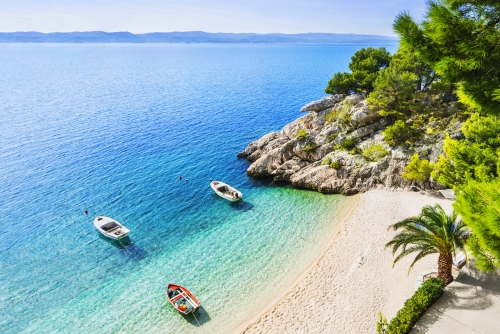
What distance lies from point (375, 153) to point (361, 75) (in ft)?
58.0

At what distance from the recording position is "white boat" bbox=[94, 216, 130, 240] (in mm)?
29016

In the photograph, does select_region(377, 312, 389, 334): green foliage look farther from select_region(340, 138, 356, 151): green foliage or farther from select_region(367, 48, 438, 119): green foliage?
select_region(367, 48, 438, 119): green foliage

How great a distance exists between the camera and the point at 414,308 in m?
16.3

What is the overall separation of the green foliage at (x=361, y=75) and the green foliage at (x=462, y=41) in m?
38.4

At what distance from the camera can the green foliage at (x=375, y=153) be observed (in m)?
35.4

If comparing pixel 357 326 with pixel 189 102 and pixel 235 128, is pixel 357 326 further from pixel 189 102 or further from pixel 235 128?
pixel 189 102

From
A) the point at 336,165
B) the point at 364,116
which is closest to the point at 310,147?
the point at 336,165

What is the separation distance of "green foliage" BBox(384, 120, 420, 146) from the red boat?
28484 millimetres

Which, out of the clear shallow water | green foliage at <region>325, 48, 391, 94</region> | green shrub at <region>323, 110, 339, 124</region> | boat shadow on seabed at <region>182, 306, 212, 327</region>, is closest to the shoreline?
the clear shallow water

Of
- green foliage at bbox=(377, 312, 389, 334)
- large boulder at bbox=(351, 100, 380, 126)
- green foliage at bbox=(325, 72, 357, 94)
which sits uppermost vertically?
green foliage at bbox=(325, 72, 357, 94)

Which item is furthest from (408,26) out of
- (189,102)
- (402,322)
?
(189,102)

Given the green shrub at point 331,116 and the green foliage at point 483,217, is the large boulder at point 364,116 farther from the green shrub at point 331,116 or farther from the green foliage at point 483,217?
the green foliage at point 483,217

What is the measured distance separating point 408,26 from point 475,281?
54.2 feet

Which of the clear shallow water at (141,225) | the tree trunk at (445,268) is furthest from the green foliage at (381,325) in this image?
the clear shallow water at (141,225)
